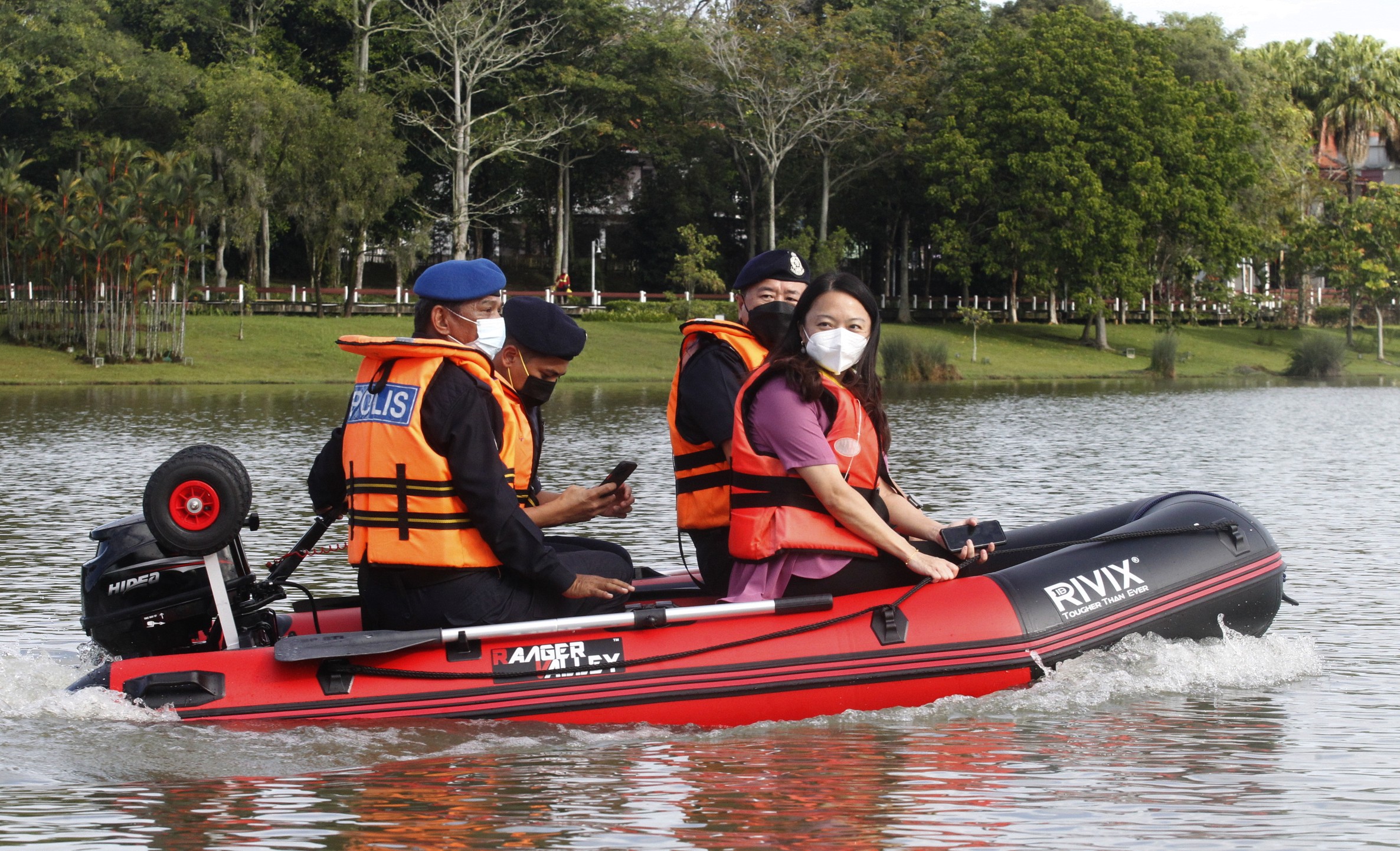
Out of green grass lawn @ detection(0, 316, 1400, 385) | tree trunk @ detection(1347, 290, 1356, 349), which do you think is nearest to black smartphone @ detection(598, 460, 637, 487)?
green grass lawn @ detection(0, 316, 1400, 385)

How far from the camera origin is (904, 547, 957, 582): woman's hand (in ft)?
18.6

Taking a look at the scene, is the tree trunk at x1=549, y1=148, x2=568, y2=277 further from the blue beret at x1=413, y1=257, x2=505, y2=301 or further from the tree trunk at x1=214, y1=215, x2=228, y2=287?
the blue beret at x1=413, y1=257, x2=505, y2=301

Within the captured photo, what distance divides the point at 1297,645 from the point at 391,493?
13.6ft

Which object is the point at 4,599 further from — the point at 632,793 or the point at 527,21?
the point at 527,21

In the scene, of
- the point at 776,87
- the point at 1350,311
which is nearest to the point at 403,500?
the point at 776,87

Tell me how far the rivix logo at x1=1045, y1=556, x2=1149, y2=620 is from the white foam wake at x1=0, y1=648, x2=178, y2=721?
340 centimetres

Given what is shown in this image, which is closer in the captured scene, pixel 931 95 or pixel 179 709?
pixel 179 709

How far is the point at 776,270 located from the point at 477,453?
1.54 metres

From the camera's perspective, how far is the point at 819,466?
5.34 m

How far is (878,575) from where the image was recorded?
19.0ft

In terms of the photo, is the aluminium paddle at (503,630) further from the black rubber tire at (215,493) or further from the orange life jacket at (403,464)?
the black rubber tire at (215,493)

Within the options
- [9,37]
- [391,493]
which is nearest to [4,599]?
[391,493]

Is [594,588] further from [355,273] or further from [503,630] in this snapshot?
[355,273]

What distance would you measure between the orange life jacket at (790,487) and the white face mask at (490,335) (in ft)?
3.06
